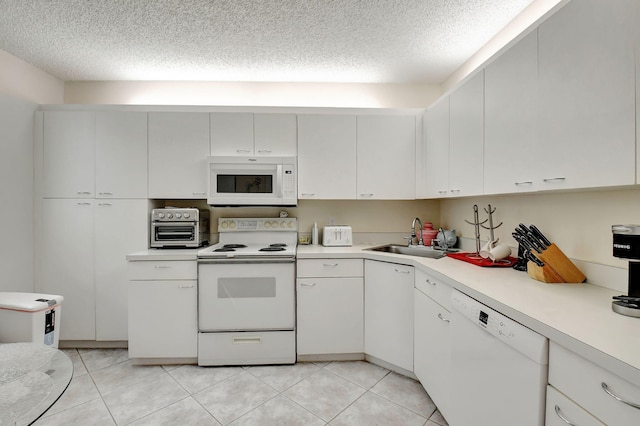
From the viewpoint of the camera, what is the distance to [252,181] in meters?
2.71

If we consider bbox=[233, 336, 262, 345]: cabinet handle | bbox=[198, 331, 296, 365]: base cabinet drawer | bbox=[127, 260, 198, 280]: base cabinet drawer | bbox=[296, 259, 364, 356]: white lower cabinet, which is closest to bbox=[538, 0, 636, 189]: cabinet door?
bbox=[296, 259, 364, 356]: white lower cabinet

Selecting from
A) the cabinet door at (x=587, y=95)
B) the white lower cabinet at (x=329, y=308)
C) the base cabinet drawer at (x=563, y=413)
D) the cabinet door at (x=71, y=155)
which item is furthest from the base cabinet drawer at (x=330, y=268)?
the cabinet door at (x=71, y=155)

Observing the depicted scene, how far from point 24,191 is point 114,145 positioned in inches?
33.4

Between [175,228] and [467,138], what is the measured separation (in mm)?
2552

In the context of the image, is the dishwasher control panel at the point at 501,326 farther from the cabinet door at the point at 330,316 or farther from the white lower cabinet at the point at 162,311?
the white lower cabinet at the point at 162,311

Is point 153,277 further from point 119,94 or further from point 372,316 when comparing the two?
point 119,94

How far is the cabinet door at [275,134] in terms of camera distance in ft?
8.98

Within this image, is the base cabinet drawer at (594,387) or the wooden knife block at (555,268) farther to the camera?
the wooden knife block at (555,268)

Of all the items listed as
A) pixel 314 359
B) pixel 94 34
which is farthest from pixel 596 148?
pixel 94 34

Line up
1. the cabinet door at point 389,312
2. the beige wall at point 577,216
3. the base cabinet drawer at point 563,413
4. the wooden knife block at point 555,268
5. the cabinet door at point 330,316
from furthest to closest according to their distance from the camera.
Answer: the cabinet door at point 330,316
the cabinet door at point 389,312
the wooden knife block at point 555,268
the beige wall at point 577,216
the base cabinet drawer at point 563,413

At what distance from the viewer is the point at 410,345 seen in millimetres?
2182

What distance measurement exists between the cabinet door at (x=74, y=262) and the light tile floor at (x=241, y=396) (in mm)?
361

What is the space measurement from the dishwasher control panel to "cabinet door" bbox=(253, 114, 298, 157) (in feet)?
6.34

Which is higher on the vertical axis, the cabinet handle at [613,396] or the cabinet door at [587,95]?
the cabinet door at [587,95]
